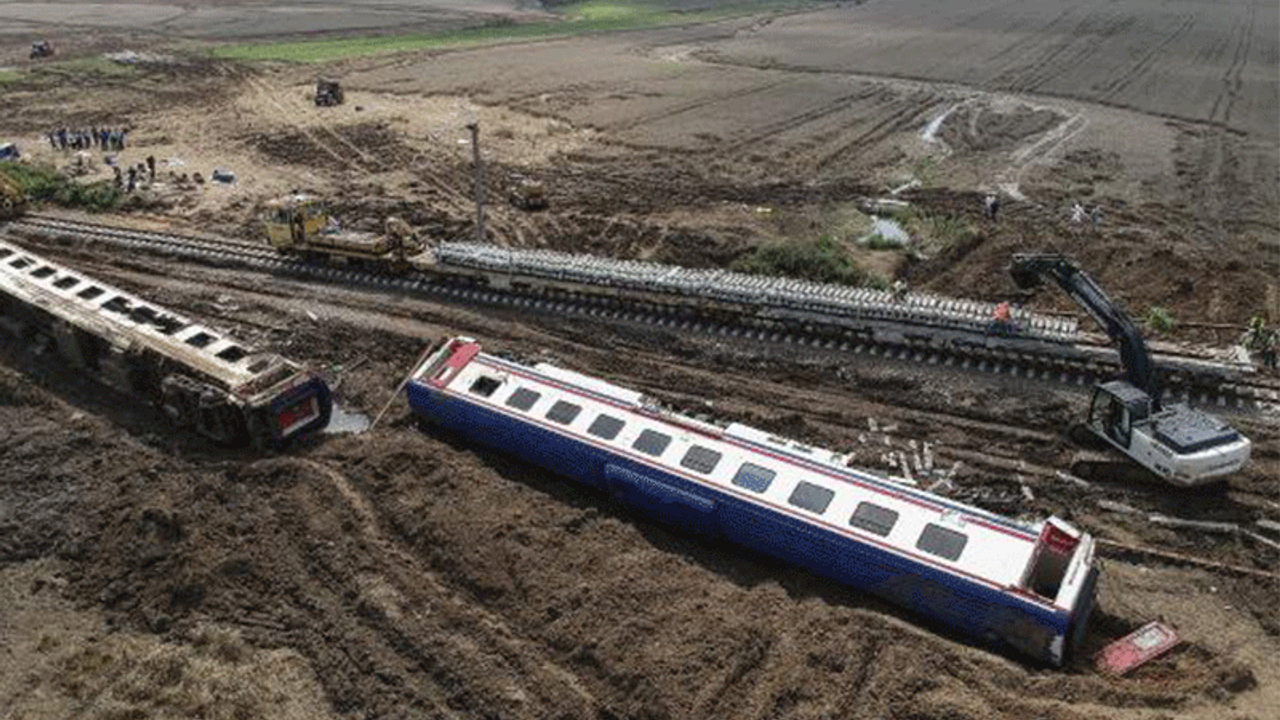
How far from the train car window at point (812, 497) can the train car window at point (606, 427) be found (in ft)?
13.3

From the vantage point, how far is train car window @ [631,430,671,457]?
20125 mm

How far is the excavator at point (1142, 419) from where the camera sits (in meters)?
20.6

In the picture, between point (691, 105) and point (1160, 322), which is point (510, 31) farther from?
point (1160, 322)

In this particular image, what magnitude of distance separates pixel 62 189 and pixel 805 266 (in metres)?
31.7

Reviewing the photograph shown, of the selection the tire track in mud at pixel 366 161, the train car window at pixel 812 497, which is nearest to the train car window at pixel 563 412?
the train car window at pixel 812 497

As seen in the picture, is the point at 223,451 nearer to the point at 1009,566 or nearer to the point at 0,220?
the point at 1009,566

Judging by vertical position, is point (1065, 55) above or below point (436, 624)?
above

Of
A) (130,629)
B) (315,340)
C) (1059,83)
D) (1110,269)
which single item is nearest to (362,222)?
(315,340)

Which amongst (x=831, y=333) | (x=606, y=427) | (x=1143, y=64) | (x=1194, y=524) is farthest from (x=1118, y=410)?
(x=1143, y=64)

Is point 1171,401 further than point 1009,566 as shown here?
Yes

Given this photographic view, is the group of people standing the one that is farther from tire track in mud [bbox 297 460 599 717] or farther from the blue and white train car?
tire track in mud [bbox 297 460 599 717]

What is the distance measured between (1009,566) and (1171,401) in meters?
10.9

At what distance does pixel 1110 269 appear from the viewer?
34.2 meters

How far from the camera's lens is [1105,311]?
76.1ft
